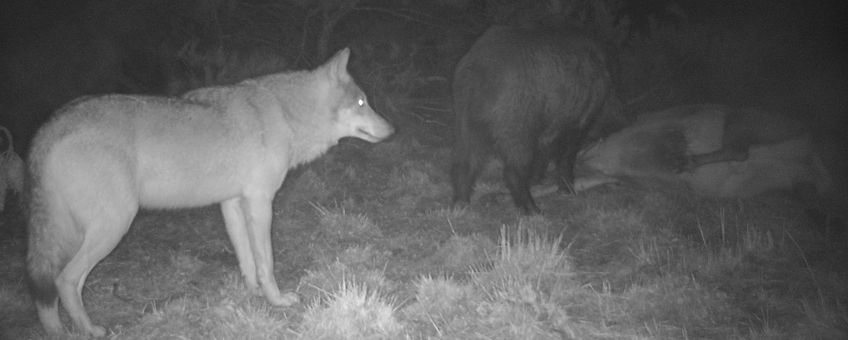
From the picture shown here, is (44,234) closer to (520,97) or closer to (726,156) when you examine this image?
(520,97)

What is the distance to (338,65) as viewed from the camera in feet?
15.8

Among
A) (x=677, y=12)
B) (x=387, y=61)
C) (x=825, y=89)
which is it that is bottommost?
(x=825, y=89)

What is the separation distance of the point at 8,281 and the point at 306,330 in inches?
115

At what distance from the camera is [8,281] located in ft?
16.0

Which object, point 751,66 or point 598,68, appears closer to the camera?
point 598,68

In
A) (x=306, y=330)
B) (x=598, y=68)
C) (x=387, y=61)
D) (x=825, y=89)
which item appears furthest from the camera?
(x=825, y=89)

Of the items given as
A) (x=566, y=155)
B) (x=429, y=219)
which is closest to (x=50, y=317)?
(x=429, y=219)

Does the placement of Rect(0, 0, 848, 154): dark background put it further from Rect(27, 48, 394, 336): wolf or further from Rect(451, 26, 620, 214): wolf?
Rect(27, 48, 394, 336): wolf

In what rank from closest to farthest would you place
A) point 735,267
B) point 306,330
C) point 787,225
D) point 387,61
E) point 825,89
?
point 306,330, point 735,267, point 787,225, point 387,61, point 825,89

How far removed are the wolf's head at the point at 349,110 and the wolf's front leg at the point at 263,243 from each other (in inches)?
37.5

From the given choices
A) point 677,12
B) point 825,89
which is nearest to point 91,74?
point 677,12

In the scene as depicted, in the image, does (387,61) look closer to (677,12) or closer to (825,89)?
(677,12)

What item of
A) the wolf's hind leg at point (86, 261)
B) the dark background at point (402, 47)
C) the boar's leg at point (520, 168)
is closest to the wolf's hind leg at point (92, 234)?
the wolf's hind leg at point (86, 261)

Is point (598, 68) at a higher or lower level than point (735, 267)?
higher
